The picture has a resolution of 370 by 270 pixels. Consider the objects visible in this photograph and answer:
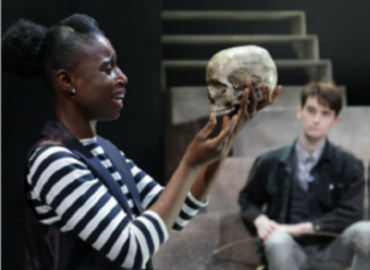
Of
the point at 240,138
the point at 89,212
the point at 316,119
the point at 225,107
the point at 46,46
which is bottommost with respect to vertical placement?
the point at 240,138

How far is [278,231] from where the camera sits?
1.45 m

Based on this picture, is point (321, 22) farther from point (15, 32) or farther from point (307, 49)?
point (15, 32)

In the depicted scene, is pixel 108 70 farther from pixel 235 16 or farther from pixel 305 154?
pixel 305 154

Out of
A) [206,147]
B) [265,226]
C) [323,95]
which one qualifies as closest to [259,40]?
[323,95]

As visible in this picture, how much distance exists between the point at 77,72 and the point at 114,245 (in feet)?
0.83

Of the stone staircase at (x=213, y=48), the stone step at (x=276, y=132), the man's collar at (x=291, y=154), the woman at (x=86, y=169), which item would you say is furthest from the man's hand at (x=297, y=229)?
the woman at (x=86, y=169)

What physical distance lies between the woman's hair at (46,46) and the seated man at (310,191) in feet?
2.37

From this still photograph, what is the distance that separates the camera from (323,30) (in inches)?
45.1

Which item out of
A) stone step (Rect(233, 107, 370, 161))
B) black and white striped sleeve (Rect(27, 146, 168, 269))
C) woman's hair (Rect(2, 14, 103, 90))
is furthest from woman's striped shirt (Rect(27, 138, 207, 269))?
stone step (Rect(233, 107, 370, 161))

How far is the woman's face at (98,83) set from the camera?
33.8 inches

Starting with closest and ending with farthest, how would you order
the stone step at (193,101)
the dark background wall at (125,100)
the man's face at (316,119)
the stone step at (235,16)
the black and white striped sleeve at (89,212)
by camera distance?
the black and white striped sleeve at (89,212)
the dark background wall at (125,100)
the stone step at (235,16)
the stone step at (193,101)
the man's face at (316,119)

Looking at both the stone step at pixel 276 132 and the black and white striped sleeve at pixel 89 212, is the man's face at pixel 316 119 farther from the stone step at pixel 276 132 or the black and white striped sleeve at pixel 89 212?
the black and white striped sleeve at pixel 89 212

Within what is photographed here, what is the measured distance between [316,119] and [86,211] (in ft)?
3.10

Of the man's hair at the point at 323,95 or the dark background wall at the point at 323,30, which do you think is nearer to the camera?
the dark background wall at the point at 323,30
